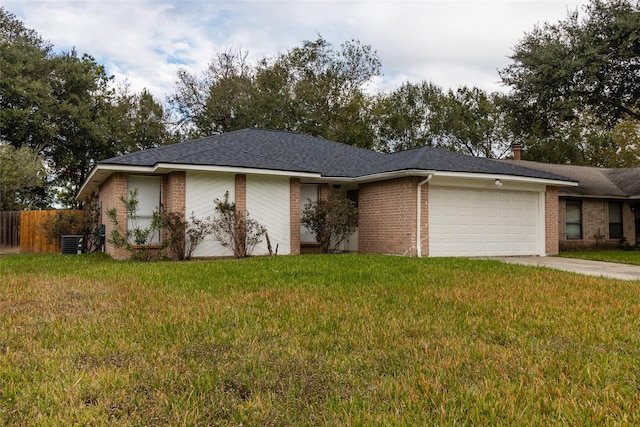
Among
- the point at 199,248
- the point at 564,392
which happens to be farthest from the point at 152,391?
the point at 199,248

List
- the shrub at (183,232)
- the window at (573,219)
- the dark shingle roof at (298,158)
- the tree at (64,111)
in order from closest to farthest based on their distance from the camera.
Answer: the shrub at (183,232)
the dark shingle roof at (298,158)
the window at (573,219)
the tree at (64,111)

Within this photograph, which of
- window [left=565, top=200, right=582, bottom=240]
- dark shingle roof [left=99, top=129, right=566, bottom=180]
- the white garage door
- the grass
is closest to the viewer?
the grass

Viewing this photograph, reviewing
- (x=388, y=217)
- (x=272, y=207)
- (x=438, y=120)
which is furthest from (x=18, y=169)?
(x=438, y=120)

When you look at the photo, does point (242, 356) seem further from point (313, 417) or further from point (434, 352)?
point (434, 352)

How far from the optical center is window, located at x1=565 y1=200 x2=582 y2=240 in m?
19.5

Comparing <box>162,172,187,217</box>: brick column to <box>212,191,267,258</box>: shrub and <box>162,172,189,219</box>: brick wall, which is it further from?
<box>212,191,267,258</box>: shrub

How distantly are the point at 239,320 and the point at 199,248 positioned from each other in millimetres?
8790

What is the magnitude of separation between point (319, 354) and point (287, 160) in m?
12.3

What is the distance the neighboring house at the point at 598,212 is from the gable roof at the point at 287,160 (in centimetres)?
389

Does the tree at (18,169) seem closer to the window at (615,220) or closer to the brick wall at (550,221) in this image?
the brick wall at (550,221)

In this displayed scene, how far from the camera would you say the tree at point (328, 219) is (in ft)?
47.1

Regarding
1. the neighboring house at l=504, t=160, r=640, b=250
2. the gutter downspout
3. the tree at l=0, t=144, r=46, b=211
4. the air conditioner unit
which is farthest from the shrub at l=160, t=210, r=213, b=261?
the neighboring house at l=504, t=160, r=640, b=250

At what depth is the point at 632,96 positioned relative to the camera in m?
19.4

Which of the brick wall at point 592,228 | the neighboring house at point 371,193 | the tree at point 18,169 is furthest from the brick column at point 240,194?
the tree at point 18,169
